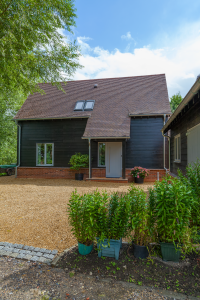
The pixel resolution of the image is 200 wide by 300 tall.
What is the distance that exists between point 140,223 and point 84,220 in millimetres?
782

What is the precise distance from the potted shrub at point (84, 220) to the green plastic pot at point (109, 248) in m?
0.16

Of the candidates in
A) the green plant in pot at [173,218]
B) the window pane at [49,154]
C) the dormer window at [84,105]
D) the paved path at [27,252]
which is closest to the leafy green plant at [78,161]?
the window pane at [49,154]

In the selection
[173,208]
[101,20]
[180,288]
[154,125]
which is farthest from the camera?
[154,125]

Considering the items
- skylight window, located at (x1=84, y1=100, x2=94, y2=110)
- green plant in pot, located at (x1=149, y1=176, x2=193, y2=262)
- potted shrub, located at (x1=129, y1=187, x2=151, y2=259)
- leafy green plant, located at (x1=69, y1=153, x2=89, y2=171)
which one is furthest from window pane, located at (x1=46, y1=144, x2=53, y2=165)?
green plant in pot, located at (x1=149, y1=176, x2=193, y2=262)

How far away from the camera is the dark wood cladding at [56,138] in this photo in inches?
491

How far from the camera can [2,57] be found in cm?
581

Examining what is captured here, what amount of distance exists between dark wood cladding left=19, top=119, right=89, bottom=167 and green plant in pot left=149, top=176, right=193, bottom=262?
983cm

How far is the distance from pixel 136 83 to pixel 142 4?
774 cm

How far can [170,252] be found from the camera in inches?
101

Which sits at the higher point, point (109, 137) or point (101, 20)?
point (101, 20)

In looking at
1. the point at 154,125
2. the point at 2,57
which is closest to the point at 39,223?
the point at 2,57

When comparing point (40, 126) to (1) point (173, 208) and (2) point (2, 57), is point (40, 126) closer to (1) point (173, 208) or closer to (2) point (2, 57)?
(2) point (2, 57)

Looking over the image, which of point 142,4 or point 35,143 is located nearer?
point 142,4

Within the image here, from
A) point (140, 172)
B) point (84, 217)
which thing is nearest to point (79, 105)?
point (140, 172)
